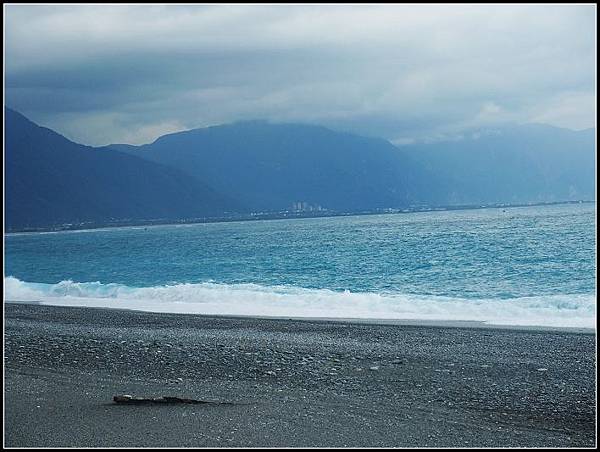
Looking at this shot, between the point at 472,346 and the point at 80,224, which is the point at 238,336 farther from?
the point at 80,224

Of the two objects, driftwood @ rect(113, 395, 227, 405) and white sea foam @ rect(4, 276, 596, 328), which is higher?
white sea foam @ rect(4, 276, 596, 328)

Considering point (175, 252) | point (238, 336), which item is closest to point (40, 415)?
point (238, 336)

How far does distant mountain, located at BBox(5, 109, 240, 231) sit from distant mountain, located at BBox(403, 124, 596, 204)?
35762 mm

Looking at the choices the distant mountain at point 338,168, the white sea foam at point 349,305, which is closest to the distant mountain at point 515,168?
the distant mountain at point 338,168

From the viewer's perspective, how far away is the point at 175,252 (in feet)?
194

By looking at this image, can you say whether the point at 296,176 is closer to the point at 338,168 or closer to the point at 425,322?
the point at 338,168

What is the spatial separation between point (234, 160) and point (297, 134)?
1420 cm

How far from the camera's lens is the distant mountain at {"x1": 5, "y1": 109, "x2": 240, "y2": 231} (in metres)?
45.7

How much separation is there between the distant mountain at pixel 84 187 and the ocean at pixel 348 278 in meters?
5.30

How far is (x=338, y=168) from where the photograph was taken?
121000 millimetres

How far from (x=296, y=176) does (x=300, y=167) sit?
126 inches

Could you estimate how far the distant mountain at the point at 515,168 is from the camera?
234 feet

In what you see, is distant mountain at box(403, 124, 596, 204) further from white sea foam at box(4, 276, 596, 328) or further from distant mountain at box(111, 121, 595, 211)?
white sea foam at box(4, 276, 596, 328)

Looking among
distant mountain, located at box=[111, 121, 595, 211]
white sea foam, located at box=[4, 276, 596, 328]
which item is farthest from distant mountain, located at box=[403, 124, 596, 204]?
white sea foam, located at box=[4, 276, 596, 328]
